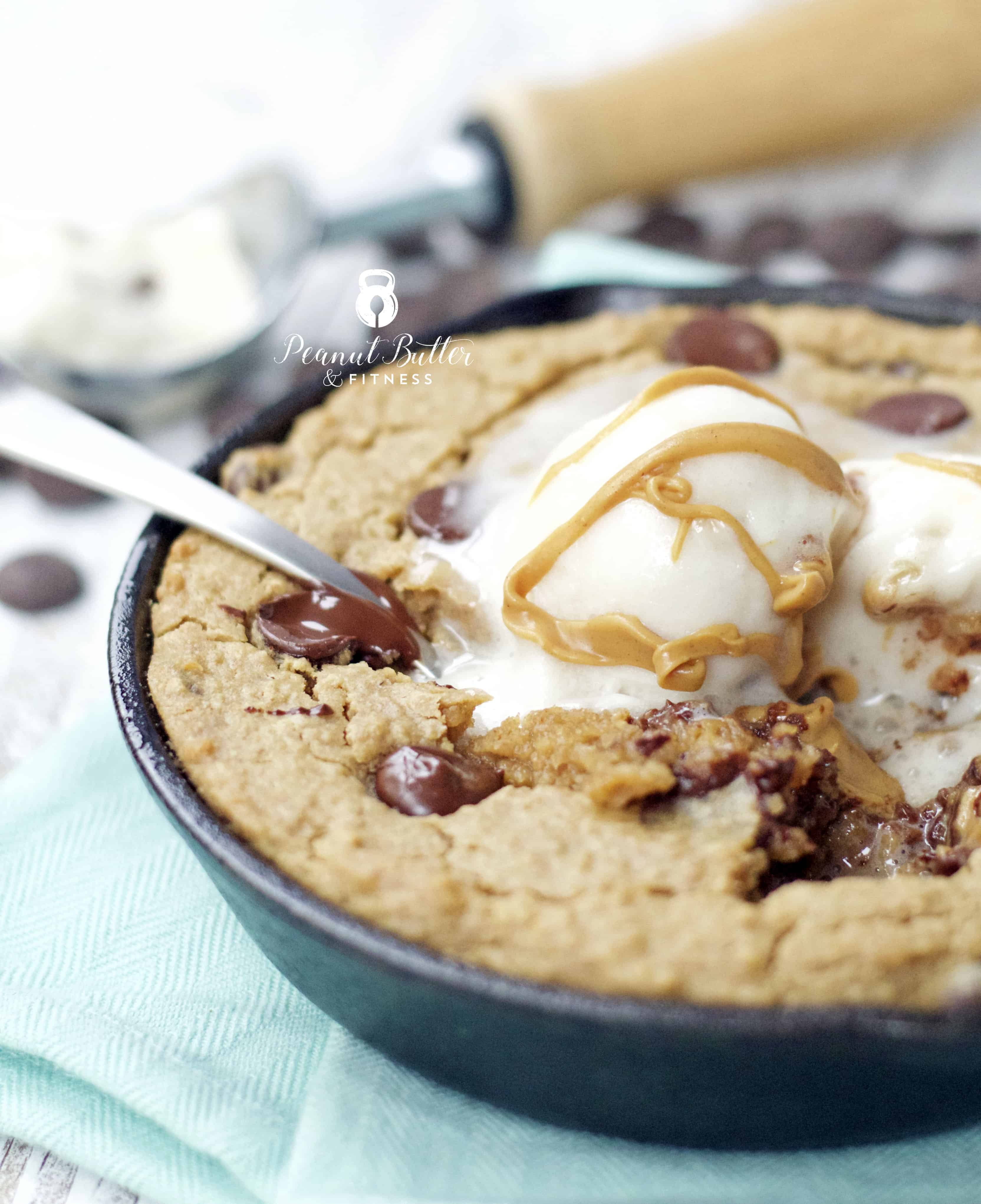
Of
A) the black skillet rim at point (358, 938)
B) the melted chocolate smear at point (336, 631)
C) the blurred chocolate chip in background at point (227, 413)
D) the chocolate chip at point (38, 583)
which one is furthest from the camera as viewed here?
the blurred chocolate chip in background at point (227, 413)

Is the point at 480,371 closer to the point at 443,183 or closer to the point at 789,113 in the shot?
the point at 443,183

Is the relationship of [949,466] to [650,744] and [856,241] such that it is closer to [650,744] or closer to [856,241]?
[650,744]

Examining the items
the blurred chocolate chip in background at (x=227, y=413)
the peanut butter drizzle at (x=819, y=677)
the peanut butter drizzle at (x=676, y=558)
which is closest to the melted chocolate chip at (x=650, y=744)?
the peanut butter drizzle at (x=676, y=558)

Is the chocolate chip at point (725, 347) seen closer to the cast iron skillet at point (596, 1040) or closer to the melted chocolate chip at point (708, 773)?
the melted chocolate chip at point (708, 773)

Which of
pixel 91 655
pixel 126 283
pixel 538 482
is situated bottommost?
pixel 91 655

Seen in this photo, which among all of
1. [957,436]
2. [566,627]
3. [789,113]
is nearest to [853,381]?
[957,436]

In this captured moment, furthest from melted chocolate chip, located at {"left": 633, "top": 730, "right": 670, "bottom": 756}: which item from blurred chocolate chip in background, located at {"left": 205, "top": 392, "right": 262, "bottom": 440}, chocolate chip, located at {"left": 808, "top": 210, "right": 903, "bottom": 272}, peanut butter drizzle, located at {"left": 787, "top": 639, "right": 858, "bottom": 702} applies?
chocolate chip, located at {"left": 808, "top": 210, "right": 903, "bottom": 272}
